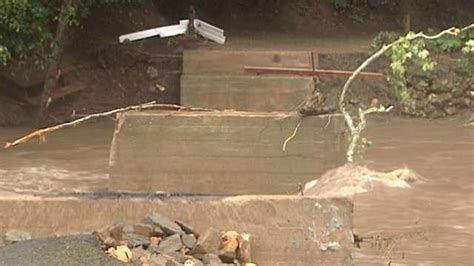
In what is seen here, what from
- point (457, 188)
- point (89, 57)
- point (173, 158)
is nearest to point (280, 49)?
point (89, 57)

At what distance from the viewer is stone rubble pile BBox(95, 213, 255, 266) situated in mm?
5605

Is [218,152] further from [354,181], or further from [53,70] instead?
[53,70]

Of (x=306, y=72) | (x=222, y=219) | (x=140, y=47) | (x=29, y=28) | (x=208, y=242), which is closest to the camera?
(x=208, y=242)

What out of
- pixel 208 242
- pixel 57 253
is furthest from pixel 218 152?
pixel 57 253

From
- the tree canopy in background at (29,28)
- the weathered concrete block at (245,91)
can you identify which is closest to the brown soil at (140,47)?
the tree canopy in background at (29,28)

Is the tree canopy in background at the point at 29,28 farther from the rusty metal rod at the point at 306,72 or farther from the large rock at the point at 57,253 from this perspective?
the large rock at the point at 57,253

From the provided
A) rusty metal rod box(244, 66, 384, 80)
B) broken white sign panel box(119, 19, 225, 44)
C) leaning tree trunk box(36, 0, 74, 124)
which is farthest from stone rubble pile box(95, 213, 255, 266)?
broken white sign panel box(119, 19, 225, 44)

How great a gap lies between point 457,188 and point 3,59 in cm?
739

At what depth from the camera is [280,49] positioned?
18.0 metres

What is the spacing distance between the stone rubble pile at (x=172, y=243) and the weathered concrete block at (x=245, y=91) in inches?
339

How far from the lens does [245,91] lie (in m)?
15.6

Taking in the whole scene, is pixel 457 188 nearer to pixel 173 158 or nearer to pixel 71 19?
pixel 173 158

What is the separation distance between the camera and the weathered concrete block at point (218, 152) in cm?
821

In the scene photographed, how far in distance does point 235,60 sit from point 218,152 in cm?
871
